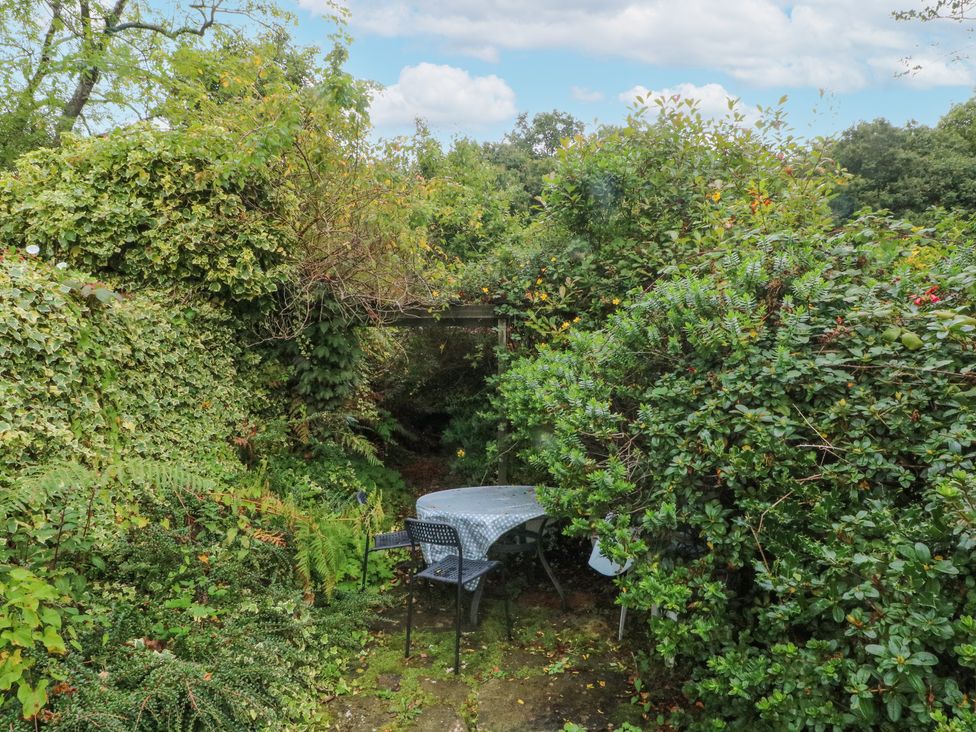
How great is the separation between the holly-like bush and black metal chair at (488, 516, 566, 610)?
1.44 meters

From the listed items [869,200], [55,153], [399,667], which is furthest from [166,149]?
[869,200]

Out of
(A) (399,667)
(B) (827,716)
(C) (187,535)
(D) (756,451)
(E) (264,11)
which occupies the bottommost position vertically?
(A) (399,667)

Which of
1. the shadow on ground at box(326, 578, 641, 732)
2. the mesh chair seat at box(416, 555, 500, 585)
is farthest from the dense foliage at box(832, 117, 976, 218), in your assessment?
the mesh chair seat at box(416, 555, 500, 585)

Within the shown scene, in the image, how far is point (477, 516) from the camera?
4691 millimetres

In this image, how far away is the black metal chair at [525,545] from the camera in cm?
486

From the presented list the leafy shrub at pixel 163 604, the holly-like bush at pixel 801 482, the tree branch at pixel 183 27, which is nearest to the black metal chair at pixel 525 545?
the leafy shrub at pixel 163 604

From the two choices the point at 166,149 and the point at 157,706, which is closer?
the point at 157,706

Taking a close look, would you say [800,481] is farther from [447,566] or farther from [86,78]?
[86,78]

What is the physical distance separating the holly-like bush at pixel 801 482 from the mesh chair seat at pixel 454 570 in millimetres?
1035

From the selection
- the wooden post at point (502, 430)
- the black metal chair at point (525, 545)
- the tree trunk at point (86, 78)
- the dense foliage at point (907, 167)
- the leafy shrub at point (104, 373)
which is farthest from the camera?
the dense foliage at point (907, 167)

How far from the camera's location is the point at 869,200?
19891 millimetres

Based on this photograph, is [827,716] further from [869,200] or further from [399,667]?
[869,200]

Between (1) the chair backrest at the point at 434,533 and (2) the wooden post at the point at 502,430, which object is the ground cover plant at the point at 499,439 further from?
(1) the chair backrest at the point at 434,533

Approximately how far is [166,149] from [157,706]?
14.4 feet
